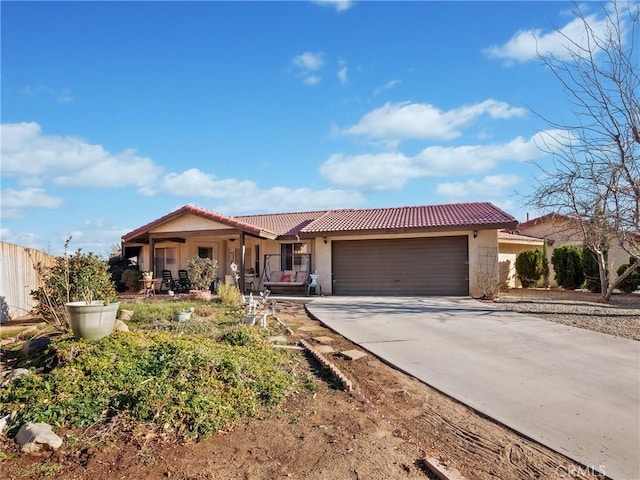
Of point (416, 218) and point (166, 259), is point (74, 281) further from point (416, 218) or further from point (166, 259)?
point (416, 218)

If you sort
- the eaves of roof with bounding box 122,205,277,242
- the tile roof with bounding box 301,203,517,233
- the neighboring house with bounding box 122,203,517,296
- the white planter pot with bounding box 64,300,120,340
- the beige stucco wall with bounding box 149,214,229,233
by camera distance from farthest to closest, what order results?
the beige stucco wall with bounding box 149,214,229,233 → the eaves of roof with bounding box 122,205,277,242 → the neighboring house with bounding box 122,203,517,296 → the tile roof with bounding box 301,203,517,233 → the white planter pot with bounding box 64,300,120,340

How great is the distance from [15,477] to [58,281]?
20.9 feet

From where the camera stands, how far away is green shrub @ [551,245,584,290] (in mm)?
19328

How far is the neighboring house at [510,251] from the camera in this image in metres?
20.4

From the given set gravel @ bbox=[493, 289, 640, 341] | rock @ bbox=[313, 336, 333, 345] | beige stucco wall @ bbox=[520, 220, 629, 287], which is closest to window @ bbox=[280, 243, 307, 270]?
gravel @ bbox=[493, 289, 640, 341]

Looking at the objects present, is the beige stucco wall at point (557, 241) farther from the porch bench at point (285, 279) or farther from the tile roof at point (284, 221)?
the tile roof at point (284, 221)

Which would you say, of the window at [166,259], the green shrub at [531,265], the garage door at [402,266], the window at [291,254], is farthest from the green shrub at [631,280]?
the window at [166,259]

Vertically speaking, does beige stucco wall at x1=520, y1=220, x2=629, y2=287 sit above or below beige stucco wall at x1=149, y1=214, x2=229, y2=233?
below

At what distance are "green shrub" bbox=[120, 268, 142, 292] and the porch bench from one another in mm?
6149

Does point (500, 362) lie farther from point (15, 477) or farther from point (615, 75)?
point (615, 75)

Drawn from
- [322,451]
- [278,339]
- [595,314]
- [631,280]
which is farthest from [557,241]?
[322,451]

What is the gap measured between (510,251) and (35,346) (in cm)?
2159

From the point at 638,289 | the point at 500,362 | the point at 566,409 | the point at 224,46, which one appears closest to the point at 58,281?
the point at 224,46

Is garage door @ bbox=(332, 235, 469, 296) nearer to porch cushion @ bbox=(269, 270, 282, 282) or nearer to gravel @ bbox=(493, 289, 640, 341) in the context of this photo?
gravel @ bbox=(493, 289, 640, 341)
